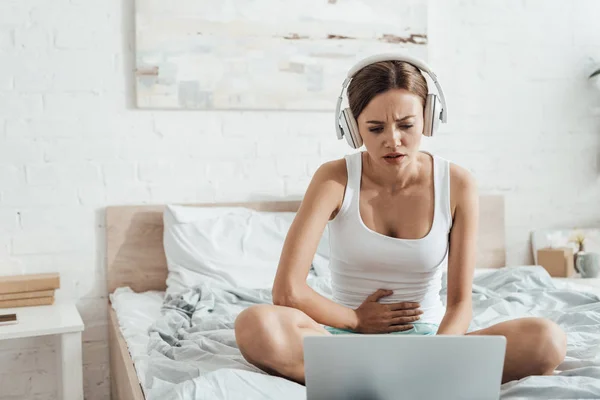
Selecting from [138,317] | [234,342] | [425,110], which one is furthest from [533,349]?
[138,317]

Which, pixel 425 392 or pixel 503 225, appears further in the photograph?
pixel 503 225

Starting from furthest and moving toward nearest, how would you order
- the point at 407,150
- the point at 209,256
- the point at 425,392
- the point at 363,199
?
1. the point at 209,256
2. the point at 363,199
3. the point at 407,150
4. the point at 425,392

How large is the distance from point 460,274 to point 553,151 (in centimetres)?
191

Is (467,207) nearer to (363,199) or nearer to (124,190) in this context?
(363,199)

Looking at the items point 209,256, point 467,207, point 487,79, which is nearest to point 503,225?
point 487,79

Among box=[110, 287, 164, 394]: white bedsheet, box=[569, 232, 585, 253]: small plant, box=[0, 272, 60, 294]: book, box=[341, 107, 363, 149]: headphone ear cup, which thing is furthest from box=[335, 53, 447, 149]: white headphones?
box=[569, 232, 585, 253]: small plant

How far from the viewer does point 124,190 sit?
8.44ft

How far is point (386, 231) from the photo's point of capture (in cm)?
155

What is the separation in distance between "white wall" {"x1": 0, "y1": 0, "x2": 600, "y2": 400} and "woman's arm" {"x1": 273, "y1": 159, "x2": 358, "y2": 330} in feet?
3.95

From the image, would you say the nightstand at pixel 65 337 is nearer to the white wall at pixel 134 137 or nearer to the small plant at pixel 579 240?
the white wall at pixel 134 137

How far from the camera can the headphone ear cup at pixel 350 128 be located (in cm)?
150

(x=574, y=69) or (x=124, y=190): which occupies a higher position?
(x=574, y=69)

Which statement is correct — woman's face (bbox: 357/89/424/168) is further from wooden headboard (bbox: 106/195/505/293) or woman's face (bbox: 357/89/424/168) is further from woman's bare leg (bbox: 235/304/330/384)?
wooden headboard (bbox: 106/195/505/293)

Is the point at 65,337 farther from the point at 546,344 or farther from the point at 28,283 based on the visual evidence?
the point at 546,344
